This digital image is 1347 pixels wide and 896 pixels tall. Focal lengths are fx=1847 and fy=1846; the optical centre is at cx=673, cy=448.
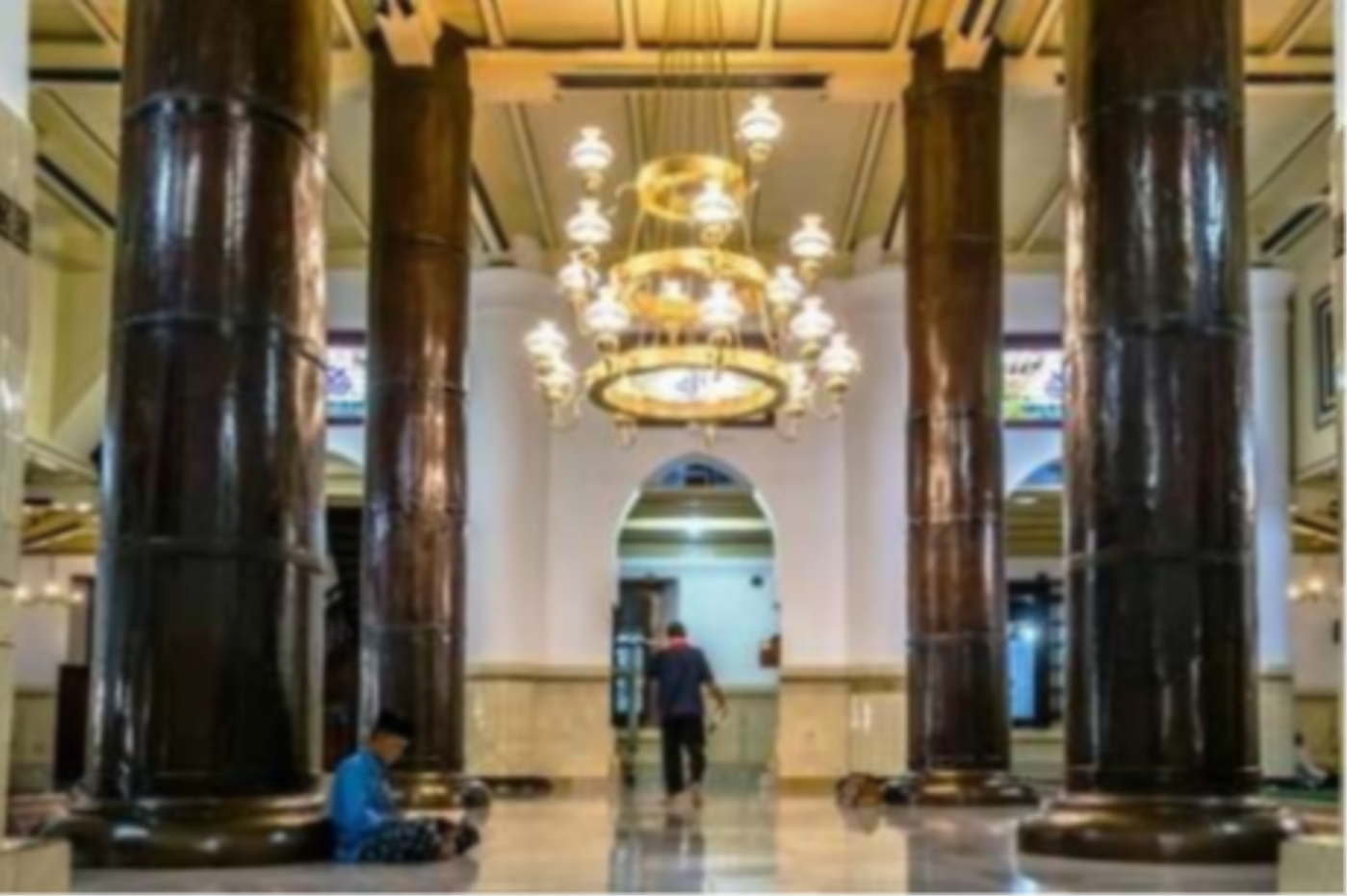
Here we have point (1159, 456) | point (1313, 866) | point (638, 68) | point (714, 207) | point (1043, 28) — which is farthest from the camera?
point (638, 68)

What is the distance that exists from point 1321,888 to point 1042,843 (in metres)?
3.84

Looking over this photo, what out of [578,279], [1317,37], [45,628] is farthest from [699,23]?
[45,628]

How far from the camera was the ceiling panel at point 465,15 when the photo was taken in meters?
13.5

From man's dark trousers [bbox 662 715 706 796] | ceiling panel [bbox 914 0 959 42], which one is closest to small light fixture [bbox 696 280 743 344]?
ceiling panel [bbox 914 0 959 42]

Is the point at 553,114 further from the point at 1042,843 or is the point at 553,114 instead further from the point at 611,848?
the point at 1042,843

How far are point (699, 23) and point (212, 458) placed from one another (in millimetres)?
8084

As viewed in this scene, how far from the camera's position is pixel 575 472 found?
66.7 feet

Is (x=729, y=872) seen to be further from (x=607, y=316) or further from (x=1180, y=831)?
(x=607, y=316)

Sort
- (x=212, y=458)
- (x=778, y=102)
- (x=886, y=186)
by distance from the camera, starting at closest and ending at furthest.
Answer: (x=212, y=458)
(x=778, y=102)
(x=886, y=186)

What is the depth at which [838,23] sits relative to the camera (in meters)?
13.9

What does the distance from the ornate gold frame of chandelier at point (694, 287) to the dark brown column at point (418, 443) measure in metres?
1.02

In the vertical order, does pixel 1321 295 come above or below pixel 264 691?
above

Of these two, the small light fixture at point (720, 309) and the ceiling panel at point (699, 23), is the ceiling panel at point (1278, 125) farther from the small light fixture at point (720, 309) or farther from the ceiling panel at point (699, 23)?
the small light fixture at point (720, 309)

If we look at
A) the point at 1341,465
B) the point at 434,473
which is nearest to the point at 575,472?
the point at 434,473
